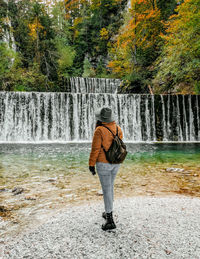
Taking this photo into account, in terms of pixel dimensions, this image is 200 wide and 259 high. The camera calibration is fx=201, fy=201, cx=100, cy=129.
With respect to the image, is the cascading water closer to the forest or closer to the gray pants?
the forest

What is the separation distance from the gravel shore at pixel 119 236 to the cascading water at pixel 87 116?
1188 cm

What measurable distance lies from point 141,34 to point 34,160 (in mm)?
18756

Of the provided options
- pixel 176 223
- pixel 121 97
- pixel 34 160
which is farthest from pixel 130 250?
pixel 121 97

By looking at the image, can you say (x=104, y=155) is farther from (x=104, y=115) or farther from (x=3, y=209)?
(x=3, y=209)

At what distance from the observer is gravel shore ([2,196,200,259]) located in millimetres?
1806

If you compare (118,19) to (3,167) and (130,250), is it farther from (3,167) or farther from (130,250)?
(130,250)

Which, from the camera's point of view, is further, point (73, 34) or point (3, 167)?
point (73, 34)

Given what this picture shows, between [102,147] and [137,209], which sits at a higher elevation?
[102,147]

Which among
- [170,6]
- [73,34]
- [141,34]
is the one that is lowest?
[141,34]

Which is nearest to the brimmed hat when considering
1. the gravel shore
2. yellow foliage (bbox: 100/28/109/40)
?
the gravel shore

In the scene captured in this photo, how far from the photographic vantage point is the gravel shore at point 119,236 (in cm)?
181

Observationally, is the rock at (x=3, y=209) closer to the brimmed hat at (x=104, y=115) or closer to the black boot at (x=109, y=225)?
the black boot at (x=109, y=225)

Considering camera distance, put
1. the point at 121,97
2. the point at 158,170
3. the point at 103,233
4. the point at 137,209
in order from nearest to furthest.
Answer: the point at 103,233 < the point at 137,209 < the point at 158,170 < the point at 121,97

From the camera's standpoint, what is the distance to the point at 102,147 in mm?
2285
